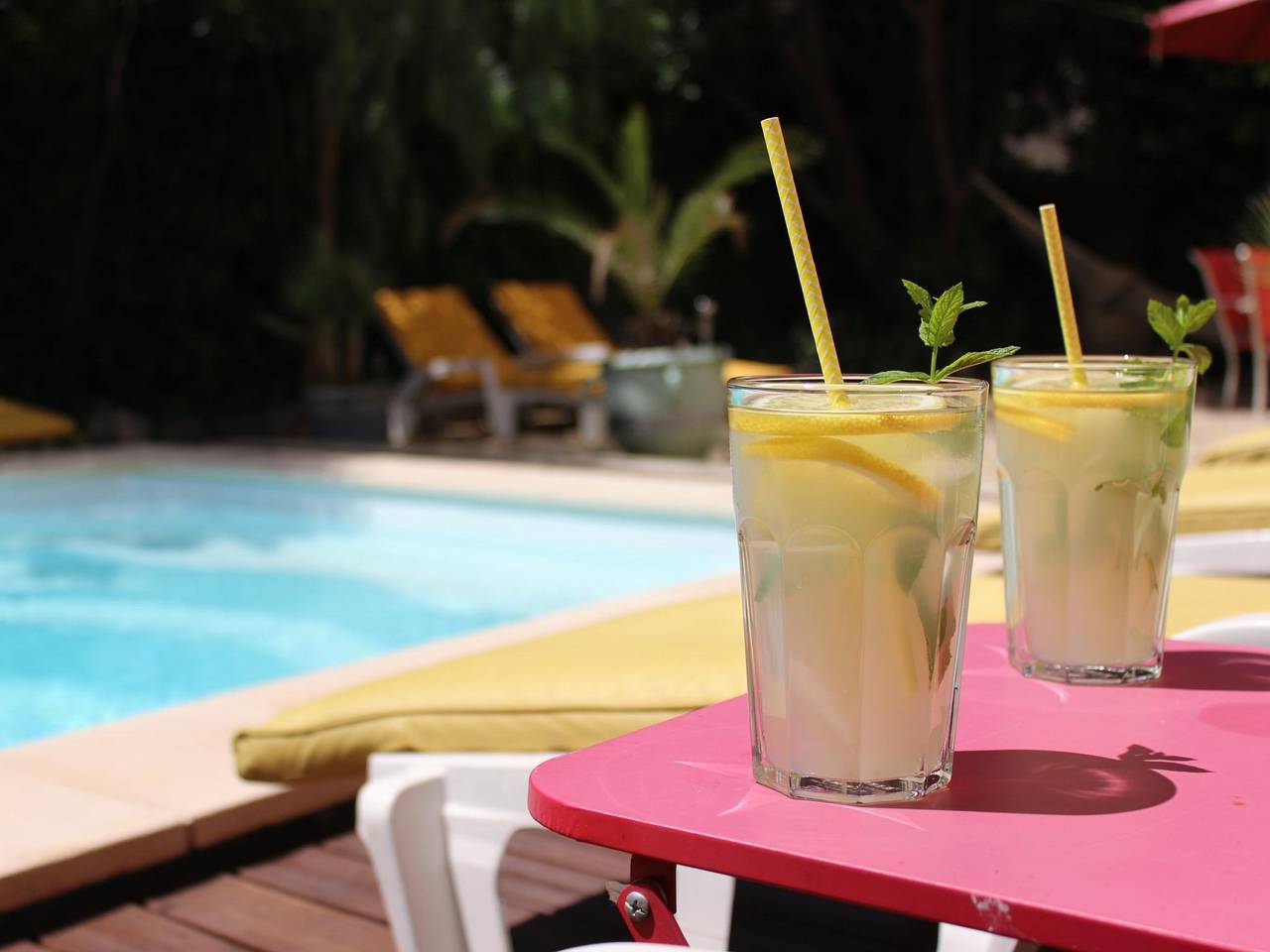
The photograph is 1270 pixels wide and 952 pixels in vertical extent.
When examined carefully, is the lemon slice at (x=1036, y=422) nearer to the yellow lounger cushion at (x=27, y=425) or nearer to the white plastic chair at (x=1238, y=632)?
the white plastic chair at (x=1238, y=632)

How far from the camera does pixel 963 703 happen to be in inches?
42.3

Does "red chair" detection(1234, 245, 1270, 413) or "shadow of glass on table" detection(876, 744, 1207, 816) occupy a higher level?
"red chair" detection(1234, 245, 1270, 413)

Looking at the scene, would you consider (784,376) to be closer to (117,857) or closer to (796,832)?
(796,832)

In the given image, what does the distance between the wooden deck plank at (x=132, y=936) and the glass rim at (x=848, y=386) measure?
1.35 metres

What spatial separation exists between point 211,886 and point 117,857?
5.5 inches

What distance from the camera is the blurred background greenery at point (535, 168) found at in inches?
362

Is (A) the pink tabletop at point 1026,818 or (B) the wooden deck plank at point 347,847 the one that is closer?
(A) the pink tabletop at point 1026,818

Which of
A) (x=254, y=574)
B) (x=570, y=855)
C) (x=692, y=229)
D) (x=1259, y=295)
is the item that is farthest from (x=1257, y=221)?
Answer: (x=570, y=855)

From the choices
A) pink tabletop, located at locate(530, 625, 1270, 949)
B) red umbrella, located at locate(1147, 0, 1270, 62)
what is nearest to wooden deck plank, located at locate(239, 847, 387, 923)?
pink tabletop, located at locate(530, 625, 1270, 949)

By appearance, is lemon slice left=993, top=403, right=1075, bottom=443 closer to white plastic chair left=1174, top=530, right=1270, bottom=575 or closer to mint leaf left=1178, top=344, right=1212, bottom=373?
mint leaf left=1178, top=344, right=1212, bottom=373

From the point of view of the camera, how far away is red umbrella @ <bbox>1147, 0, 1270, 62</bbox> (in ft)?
22.1

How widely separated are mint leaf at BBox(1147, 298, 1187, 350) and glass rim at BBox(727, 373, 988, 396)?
352mm

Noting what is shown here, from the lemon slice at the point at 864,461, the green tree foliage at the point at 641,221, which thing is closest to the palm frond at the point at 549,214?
the green tree foliage at the point at 641,221

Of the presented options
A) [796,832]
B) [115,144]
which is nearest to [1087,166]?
[115,144]
